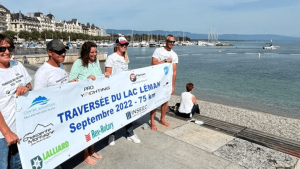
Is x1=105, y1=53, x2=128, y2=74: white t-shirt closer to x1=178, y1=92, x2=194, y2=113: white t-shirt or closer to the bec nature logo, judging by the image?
the bec nature logo

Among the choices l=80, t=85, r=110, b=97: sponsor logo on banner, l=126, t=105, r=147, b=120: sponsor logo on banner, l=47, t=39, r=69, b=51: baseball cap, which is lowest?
l=126, t=105, r=147, b=120: sponsor logo on banner

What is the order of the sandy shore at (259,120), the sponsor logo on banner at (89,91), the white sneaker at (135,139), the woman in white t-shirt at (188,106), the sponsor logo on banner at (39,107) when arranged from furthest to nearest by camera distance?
1. the sandy shore at (259,120)
2. the woman in white t-shirt at (188,106)
3. the white sneaker at (135,139)
4. the sponsor logo on banner at (89,91)
5. the sponsor logo on banner at (39,107)

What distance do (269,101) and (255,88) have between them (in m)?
4.97

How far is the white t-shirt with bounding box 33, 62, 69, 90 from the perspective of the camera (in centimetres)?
312

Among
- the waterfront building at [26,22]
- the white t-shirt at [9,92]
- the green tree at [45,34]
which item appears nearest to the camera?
the white t-shirt at [9,92]

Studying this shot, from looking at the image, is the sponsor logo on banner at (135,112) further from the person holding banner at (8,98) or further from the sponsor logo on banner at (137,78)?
the person holding banner at (8,98)

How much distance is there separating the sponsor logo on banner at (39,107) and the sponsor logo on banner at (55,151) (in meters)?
0.57

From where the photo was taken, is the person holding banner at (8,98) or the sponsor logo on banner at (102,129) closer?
the person holding banner at (8,98)

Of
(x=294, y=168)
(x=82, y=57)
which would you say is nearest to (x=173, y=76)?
(x=82, y=57)

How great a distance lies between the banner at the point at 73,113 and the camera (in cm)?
272

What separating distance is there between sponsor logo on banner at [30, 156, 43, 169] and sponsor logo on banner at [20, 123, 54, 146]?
210mm

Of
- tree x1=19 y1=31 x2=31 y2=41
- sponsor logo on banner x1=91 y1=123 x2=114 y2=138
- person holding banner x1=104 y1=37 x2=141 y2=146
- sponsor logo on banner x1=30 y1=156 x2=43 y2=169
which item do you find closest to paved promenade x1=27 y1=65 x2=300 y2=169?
person holding banner x1=104 y1=37 x2=141 y2=146

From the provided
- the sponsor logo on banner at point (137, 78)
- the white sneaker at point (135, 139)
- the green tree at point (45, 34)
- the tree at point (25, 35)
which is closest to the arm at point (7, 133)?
the sponsor logo on banner at point (137, 78)

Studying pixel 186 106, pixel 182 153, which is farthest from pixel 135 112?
pixel 186 106
